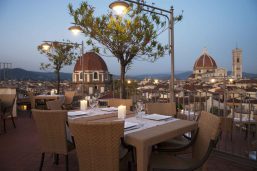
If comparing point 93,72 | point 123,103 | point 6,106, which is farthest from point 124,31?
point 93,72

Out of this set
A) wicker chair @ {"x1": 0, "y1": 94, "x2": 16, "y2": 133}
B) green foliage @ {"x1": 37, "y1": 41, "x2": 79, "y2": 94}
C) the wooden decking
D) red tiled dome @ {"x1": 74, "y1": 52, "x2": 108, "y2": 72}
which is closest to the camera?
the wooden decking

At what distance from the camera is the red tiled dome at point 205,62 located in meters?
70.5

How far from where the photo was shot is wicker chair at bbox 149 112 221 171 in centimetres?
200

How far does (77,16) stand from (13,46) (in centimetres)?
1616

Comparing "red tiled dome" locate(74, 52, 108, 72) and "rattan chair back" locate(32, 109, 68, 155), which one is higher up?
"red tiled dome" locate(74, 52, 108, 72)

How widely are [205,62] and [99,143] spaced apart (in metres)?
75.2

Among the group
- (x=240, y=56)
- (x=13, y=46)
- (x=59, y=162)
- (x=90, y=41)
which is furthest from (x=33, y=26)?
(x=240, y=56)

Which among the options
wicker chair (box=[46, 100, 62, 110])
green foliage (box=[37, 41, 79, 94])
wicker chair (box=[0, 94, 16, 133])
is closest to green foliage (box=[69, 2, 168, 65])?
wicker chair (box=[46, 100, 62, 110])

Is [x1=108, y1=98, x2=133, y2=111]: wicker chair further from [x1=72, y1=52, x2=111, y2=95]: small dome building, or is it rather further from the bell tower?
the bell tower

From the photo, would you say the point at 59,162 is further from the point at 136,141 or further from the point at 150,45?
the point at 150,45

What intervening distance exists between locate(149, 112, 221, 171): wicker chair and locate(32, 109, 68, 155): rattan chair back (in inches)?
44.7

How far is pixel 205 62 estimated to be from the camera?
71625 millimetres

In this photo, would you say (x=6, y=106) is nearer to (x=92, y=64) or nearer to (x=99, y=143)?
(x=99, y=143)

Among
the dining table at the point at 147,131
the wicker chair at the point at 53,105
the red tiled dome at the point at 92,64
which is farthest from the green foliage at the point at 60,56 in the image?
the red tiled dome at the point at 92,64
